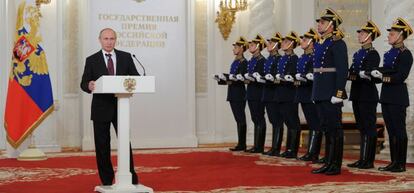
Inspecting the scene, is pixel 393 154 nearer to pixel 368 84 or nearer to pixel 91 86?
pixel 368 84

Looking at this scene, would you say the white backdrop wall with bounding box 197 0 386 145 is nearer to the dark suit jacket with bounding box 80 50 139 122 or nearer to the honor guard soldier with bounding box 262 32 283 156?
the honor guard soldier with bounding box 262 32 283 156

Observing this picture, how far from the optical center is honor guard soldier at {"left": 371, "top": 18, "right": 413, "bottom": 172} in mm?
8125

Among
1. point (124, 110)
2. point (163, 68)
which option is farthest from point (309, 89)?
point (124, 110)

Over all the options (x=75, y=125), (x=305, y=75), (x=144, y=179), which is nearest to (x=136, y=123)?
(x=75, y=125)

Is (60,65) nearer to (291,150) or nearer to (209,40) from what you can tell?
(209,40)

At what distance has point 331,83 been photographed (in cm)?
814

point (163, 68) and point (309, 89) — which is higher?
point (163, 68)

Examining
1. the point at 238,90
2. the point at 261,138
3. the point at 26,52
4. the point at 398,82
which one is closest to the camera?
the point at 398,82

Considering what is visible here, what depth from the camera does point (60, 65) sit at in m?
11.9

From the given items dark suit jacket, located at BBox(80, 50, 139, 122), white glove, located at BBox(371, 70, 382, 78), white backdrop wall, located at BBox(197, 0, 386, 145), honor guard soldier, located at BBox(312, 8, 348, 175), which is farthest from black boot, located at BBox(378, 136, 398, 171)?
white backdrop wall, located at BBox(197, 0, 386, 145)

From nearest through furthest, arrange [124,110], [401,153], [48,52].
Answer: [124,110], [401,153], [48,52]

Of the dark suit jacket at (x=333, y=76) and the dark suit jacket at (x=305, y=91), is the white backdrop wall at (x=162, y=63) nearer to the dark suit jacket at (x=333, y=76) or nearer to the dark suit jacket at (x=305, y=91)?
the dark suit jacket at (x=305, y=91)

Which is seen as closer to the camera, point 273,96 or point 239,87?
point 273,96

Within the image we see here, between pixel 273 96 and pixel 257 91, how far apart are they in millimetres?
416
